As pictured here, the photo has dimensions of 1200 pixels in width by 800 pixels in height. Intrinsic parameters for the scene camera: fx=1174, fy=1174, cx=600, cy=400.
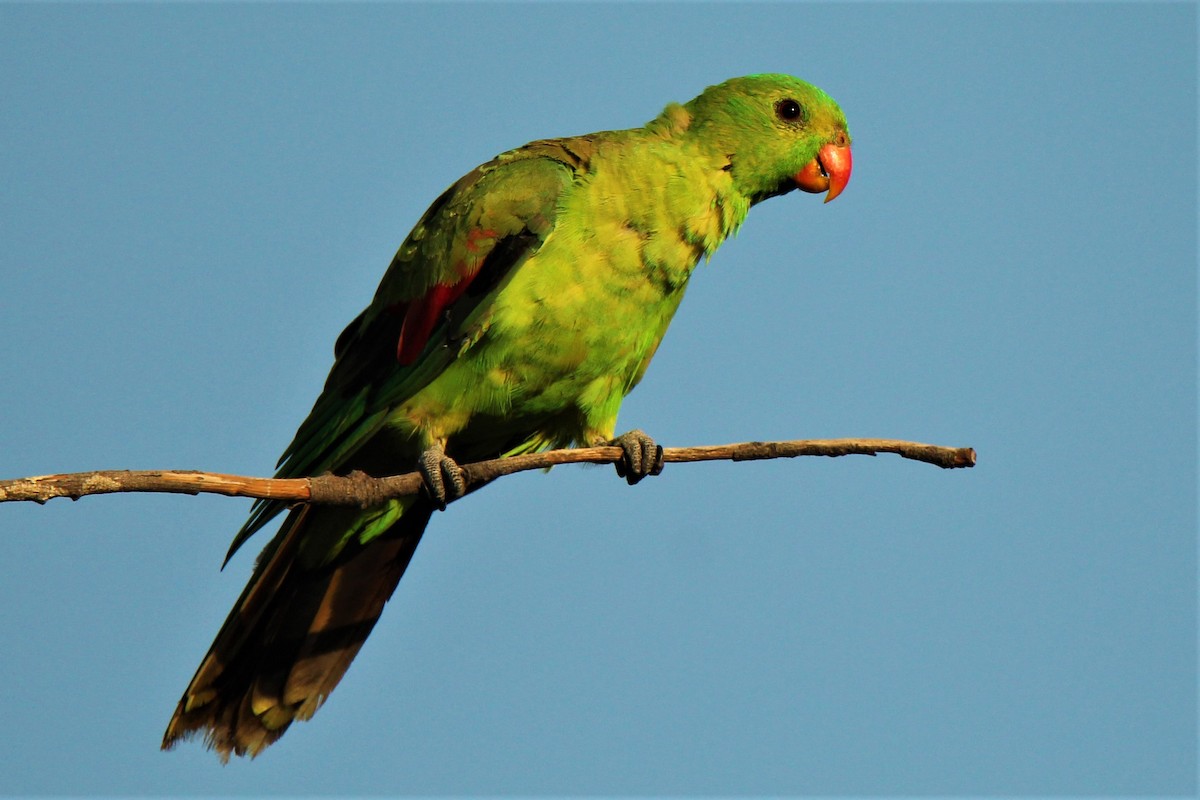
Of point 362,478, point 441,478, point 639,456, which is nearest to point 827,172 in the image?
point 639,456

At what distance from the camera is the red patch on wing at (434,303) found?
4562 mm

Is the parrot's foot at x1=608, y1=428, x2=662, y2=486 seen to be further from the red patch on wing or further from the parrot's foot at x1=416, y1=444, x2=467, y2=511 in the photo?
the red patch on wing

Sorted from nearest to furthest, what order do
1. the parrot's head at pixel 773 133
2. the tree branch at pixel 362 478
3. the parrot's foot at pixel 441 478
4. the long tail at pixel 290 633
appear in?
the tree branch at pixel 362 478 < the parrot's foot at pixel 441 478 < the long tail at pixel 290 633 < the parrot's head at pixel 773 133

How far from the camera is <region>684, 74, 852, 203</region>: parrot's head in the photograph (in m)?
4.88

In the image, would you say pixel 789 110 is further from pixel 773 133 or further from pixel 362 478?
pixel 362 478

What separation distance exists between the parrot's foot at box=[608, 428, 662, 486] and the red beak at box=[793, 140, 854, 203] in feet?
4.39

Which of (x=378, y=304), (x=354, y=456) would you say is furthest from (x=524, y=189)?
(x=354, y=456)

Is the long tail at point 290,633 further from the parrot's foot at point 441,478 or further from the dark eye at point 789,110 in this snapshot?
the dark eye at point 789,110

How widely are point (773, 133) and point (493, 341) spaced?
152 centimetres

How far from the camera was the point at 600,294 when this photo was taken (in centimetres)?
444

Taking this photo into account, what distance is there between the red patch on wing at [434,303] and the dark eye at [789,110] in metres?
1.36

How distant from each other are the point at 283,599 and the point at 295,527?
366 mm

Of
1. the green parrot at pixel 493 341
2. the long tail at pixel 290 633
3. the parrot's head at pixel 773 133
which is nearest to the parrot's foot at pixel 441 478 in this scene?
the green parrot at pixel 493 341

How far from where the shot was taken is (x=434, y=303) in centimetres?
461
